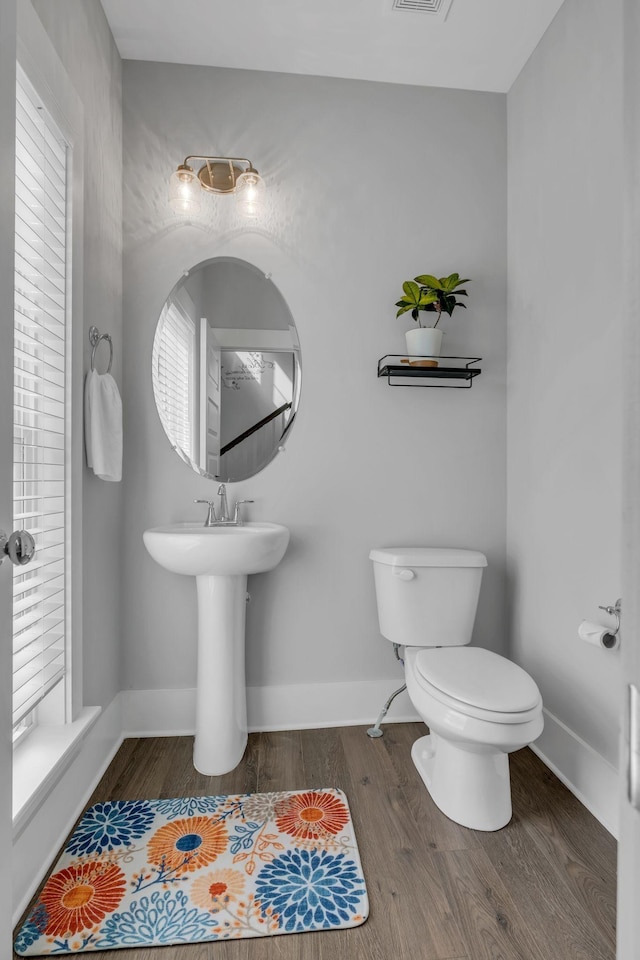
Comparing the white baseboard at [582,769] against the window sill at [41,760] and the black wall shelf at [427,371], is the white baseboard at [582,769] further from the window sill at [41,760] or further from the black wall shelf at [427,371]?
the window sill at [41,760]

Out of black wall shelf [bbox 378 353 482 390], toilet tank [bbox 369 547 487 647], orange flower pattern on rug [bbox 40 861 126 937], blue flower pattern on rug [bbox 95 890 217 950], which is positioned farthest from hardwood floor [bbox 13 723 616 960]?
black wall shelf [bbox 378 353 482 390]

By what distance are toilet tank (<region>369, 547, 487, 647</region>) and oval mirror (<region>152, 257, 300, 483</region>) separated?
72 centimetres

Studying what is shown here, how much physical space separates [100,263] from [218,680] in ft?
5.04

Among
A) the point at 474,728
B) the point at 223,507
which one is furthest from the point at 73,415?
the point at 474,728

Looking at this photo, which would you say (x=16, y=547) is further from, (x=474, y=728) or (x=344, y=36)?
(x=344, y=36)

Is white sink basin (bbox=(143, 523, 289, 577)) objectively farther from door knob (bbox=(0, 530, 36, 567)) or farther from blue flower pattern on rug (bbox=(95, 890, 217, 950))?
blue flower pattern on rug (bbox=(95, 890, 217, 950))

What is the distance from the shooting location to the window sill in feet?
4.23

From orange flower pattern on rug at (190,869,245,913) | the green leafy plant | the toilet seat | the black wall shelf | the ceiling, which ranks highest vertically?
the ceiling

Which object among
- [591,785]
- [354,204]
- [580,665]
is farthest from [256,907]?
[354,204]

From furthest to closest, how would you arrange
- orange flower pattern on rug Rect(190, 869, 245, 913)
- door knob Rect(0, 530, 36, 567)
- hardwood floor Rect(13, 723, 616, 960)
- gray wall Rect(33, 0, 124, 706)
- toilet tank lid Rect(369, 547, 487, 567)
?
1. toilet tank lid Rect(369, 547, 487, 567)
2. gray wall Rect(33, 0, 124, 706)
3. orange flower pattern on rug Rect(190, 869, 245, 913)
4. hardwood floor Rect(13, 723, 616, 960)
5. door knob Rect(0, 530, 36, 567)

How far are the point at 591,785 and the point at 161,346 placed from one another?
2.18 meters

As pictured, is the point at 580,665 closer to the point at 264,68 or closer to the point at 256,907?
the point at 256,907

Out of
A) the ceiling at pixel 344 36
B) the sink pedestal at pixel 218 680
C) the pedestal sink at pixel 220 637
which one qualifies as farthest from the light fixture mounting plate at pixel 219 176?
the sink pedestal at pixel 218 680

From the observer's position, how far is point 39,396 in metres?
1.54
